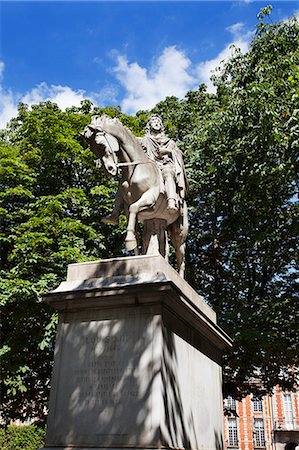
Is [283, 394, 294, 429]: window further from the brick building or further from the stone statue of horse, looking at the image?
the stone statue of horse

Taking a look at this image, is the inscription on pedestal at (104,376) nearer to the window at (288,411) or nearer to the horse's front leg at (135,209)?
the horse's front leg at (135,209)

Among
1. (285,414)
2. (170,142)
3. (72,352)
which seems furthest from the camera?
(285,414)

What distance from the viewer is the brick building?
59.1 meters

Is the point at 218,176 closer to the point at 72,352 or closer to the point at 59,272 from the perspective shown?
the point at 59,272

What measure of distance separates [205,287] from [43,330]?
21.5ft

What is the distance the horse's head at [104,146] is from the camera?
7.42 m

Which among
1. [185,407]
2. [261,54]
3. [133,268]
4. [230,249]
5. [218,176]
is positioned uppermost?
[261,54]

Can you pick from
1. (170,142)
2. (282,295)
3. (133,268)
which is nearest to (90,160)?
(282,295)

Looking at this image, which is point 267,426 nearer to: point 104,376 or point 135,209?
point 135,209

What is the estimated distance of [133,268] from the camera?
22.1 feet

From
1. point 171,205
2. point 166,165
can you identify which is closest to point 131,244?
point 171,205

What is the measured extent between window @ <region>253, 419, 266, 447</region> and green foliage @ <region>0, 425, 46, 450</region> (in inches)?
1198

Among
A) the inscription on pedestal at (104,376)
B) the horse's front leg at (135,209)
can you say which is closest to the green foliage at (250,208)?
the horse's front leg at (135,209)

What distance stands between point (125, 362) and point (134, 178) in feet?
9.71
